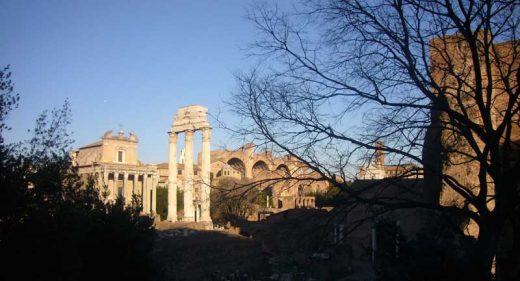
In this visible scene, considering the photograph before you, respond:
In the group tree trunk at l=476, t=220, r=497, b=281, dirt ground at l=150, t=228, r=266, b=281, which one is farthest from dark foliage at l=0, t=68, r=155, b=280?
dirt ground at l=150, t=228, r=266, b=281

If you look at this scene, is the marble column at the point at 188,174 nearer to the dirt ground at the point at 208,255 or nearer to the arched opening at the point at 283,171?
the dirt ground at the point at 208,255

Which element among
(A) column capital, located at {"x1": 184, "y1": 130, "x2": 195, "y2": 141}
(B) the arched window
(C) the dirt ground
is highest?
(A) column capital, located at {"x1": 184, "y1": 130, "x2": 195, "y2": 141}

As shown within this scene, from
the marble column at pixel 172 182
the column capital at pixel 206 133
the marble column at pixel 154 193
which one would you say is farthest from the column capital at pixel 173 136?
the marble column at pixel 154 193

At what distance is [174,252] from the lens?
34.2 metres

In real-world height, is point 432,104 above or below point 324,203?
above

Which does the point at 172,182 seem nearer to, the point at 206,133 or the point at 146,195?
the point at 206,133

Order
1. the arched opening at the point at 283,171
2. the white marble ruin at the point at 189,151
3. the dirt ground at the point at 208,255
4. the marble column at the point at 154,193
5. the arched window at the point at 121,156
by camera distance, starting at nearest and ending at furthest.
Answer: the arched opening at the point at 283,171 → the dirt ground at the point at 208,255 → the white marble ruin at the point at 189,151 → the marble column at the point at 154,193 → the arched window at the point at 121,156

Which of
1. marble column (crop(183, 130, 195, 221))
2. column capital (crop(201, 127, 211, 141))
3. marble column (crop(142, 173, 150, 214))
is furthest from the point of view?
marble column (crop(142, 173, 150, 214))

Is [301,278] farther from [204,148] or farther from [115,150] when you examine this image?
[115,150]

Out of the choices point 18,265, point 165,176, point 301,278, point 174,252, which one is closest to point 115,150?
point 165,176

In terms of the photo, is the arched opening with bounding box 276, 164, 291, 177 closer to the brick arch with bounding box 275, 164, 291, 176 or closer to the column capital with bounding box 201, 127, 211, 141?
the brick arch with bounding box 275, 164, 291, 176

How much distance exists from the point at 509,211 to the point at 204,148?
48.9m

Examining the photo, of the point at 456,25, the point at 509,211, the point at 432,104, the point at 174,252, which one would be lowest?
the point at 174,252

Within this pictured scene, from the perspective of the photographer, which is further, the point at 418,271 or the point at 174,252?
the point at 174,252
